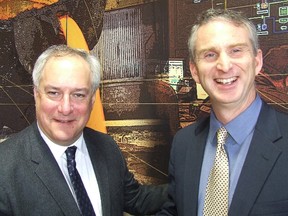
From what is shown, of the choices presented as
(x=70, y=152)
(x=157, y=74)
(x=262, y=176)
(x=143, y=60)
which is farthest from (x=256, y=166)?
(x=143, y=60)

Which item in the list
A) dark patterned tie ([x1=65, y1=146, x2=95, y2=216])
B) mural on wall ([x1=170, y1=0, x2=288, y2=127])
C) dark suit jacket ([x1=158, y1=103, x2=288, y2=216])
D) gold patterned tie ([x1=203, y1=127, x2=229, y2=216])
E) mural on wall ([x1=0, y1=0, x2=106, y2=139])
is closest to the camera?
dark suit jacket ([x1=158, y1=103, x2=288, y2=216])

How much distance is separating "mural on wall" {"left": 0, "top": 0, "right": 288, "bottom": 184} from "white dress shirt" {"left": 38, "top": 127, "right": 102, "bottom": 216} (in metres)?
0.52

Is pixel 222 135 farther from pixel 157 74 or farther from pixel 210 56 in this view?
pixel 157 74

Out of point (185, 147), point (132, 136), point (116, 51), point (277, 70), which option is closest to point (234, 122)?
point (185, 147)

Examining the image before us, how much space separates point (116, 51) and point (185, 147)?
916mm

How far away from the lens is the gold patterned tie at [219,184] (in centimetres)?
134

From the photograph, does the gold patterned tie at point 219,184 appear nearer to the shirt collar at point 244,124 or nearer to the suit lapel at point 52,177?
the shirt collar at point 244,124

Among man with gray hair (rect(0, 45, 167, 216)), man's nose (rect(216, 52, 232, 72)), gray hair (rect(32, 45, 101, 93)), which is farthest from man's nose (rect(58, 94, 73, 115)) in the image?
man's nose (rect(216, 52, 232, 72))

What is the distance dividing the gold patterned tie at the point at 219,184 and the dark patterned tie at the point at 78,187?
53 cm

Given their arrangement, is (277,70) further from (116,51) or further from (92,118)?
(92,118)

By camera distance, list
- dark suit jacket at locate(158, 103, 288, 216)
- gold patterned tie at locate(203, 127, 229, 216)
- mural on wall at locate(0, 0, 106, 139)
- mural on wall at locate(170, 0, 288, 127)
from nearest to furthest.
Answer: dark suit jacket at locate(158, 103, 288, 216) → gold patterned tie at locate(203, 127, 229, 216) → mural on wall at locate(170, 0, 288, 127) → mural on wall at locate(0, 0, 106, 139)

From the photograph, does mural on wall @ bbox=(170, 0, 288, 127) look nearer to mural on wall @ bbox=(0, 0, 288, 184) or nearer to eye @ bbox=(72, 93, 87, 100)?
mural on wall @ bbox=(0, 0, 288, 184)

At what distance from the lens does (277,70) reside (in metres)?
1.71

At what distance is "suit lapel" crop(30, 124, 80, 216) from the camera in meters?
1.50
